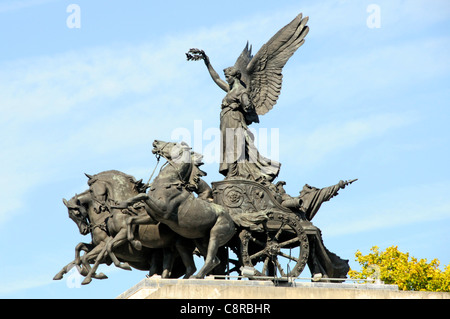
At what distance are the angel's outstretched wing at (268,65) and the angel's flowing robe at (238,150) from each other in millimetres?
689

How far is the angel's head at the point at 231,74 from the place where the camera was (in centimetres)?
3322

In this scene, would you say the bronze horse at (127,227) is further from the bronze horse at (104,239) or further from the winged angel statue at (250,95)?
the winged angel statue at (250,95)

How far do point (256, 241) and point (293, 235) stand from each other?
3.20ft

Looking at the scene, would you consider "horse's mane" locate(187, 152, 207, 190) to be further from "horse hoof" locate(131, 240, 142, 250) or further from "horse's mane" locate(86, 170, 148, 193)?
"horse hoof" locate(131, 240, 142, 250)

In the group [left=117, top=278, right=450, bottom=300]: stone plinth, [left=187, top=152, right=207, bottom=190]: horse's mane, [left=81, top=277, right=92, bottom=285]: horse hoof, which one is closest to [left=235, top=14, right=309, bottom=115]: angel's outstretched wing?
[left=187, top=152, right=207, bottom=190]: horse's mane

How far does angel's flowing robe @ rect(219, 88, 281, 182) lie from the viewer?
106 feet

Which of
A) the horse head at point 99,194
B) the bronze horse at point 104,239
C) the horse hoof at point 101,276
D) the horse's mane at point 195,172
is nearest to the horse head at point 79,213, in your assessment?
the bronze horse at point 104,239

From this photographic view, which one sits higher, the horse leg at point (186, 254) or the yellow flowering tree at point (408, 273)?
the yellow flowering tree at point (408, 273)

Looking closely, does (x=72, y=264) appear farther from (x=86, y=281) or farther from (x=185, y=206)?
(x=185, y=206)

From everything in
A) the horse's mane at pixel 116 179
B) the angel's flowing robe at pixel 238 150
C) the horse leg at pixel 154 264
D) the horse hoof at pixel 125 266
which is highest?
the angel's flowing robe at pixel 238 150

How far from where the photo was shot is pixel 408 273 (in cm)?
4184

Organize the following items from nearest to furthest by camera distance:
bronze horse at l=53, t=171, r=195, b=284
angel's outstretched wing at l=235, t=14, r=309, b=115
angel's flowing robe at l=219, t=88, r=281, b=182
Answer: bronze horse at l=53, t=171, r=195, b=284 → angel's flowing robe at l=219, t=88, r=281, b=182 → angel's outstretched wing at l=235, t=14, r=309, b=115

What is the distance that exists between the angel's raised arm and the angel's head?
0.27 metres

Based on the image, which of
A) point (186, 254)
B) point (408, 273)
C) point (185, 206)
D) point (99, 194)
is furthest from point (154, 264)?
point (408, 273)
